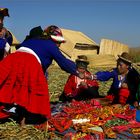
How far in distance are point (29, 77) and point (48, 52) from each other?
0.42m

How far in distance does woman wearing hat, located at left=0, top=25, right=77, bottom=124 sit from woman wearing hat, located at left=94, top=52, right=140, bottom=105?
1.53 metres

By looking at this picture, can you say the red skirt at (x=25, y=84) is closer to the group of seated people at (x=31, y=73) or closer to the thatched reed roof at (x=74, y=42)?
the group of seated people at (x=31, y=73)

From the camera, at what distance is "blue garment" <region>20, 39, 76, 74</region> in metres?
5.63

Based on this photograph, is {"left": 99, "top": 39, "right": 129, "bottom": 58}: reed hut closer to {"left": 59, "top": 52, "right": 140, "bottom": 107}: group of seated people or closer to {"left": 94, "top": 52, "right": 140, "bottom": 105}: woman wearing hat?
{"left": 59, "top": 52, "right": 140, "bottom": 107}: group of seated people

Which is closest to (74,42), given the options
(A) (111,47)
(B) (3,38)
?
(A) (111,47)

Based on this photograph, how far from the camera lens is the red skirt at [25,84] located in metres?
5.54

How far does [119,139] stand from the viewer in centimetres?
516

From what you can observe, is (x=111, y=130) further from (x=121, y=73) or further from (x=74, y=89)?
(x=74, y=89)

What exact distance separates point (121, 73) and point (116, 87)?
11.3 inches

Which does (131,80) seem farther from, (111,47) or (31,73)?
(111,47)

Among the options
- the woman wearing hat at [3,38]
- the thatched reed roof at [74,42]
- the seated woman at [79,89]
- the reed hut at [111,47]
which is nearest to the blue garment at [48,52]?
the woman wearing hat at [3,38]

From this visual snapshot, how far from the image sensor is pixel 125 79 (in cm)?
709

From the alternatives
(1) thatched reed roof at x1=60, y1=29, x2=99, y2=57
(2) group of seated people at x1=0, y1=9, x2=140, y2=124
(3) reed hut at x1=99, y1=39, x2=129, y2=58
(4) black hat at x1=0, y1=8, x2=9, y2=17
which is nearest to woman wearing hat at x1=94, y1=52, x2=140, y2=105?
(2) group of seated people at x1=0, y1=9, x2=140, y2=124

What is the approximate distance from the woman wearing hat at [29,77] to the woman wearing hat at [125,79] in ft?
5.02
